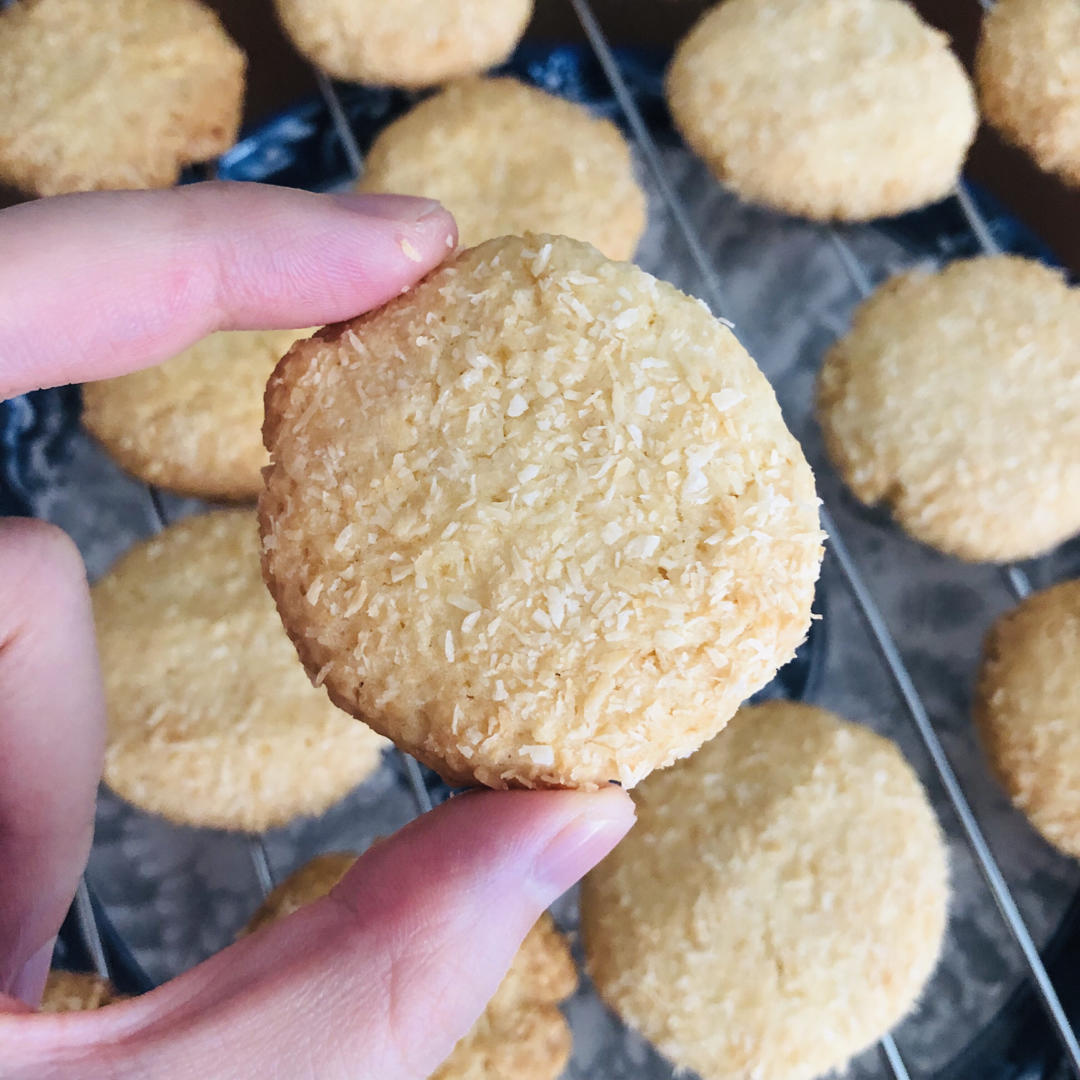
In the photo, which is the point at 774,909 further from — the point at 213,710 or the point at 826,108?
the point at 826,108

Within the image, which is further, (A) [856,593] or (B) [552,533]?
(A) [856,593]

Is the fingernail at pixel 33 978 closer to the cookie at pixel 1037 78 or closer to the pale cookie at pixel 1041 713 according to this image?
the pale cookie at pixel 1041 713

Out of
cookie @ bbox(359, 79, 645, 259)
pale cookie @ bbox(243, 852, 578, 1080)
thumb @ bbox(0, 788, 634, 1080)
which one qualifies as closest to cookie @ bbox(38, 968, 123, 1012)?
pale cookie @ bbox(243, 852, 578, 1080)

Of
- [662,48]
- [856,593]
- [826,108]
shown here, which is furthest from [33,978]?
[662,48]

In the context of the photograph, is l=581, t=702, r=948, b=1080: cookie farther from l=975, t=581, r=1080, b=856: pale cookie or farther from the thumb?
the thumb

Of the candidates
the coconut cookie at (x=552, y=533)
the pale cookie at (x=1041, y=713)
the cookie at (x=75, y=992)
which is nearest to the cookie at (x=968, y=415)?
the pale cookie at (x=1041, y=713)
